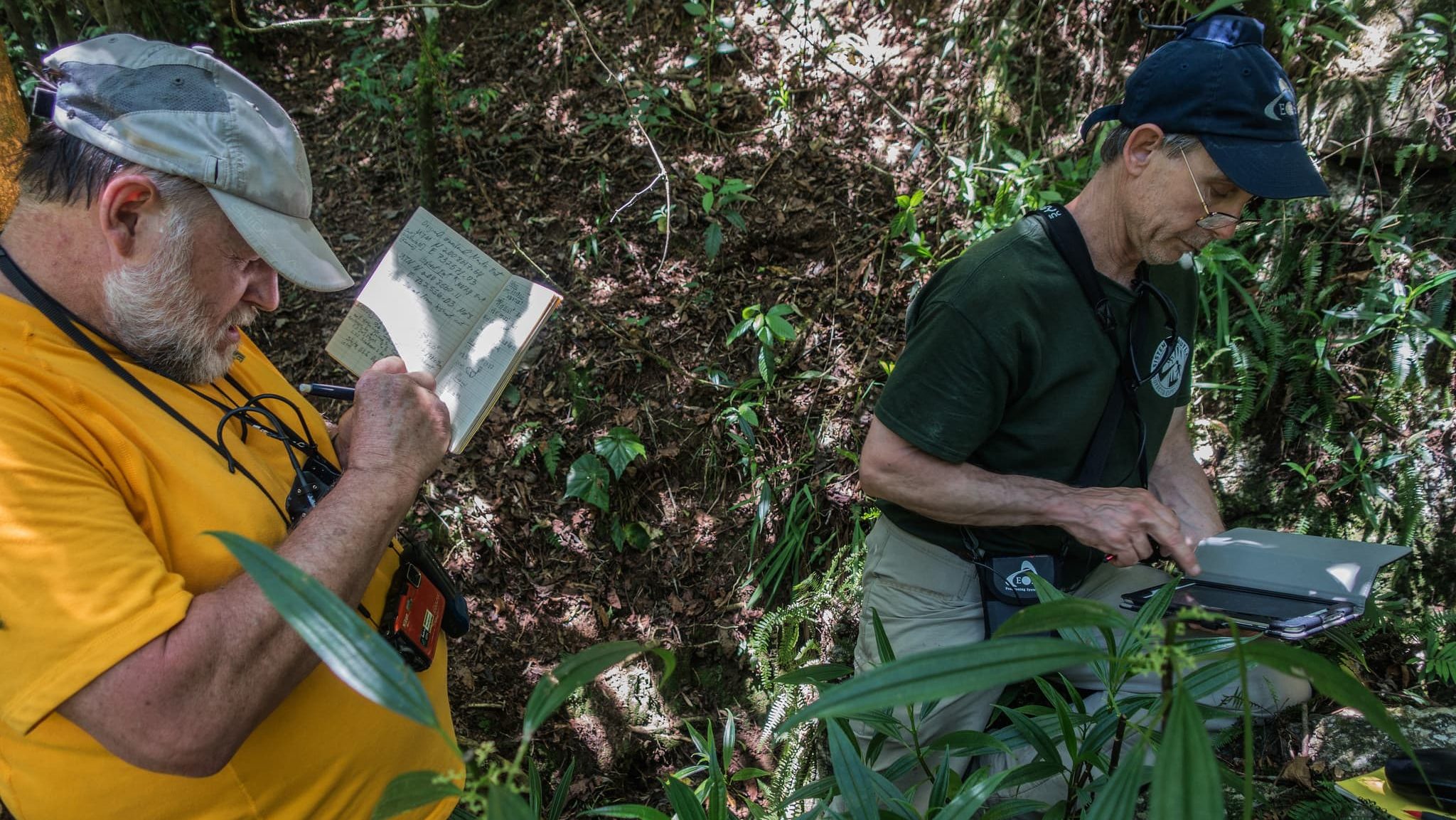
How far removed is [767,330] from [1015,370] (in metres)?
1.70

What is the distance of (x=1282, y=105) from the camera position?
6.21 ft

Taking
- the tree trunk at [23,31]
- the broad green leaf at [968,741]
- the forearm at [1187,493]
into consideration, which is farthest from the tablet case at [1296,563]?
the tree trunk at [23,31]

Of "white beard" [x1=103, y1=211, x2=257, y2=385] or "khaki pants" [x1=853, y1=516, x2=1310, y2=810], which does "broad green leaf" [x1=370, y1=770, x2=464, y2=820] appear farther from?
"khaki pants" [x1=853, y1=516, x2=1310, y2=810]

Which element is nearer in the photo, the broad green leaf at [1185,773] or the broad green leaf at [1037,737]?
the broad green leaf at [1185,773]

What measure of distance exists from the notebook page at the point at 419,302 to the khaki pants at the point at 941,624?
1.32 metres

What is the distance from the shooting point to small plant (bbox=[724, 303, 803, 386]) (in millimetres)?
3422

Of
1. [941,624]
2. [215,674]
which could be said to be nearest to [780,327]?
[941,624]

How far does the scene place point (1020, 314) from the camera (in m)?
1.85

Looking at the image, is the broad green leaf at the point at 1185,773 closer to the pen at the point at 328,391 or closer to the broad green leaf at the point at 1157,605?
the broad green leaf at the point at 1157,605

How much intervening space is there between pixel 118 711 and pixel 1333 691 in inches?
56.2

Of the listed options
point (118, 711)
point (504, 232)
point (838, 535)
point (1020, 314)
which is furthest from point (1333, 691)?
point (504, 232)

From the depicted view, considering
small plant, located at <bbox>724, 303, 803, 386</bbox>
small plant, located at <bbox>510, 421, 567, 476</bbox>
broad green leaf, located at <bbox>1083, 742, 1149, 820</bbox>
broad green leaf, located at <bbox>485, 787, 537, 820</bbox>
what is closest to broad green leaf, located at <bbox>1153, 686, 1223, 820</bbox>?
Answer: broad green leaf, located at <bbox>1083, 742, 1149, 820</bbox>

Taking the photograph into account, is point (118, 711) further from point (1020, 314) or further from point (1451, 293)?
point (1451, 293)

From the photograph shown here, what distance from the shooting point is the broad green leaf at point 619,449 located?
3.43 m
